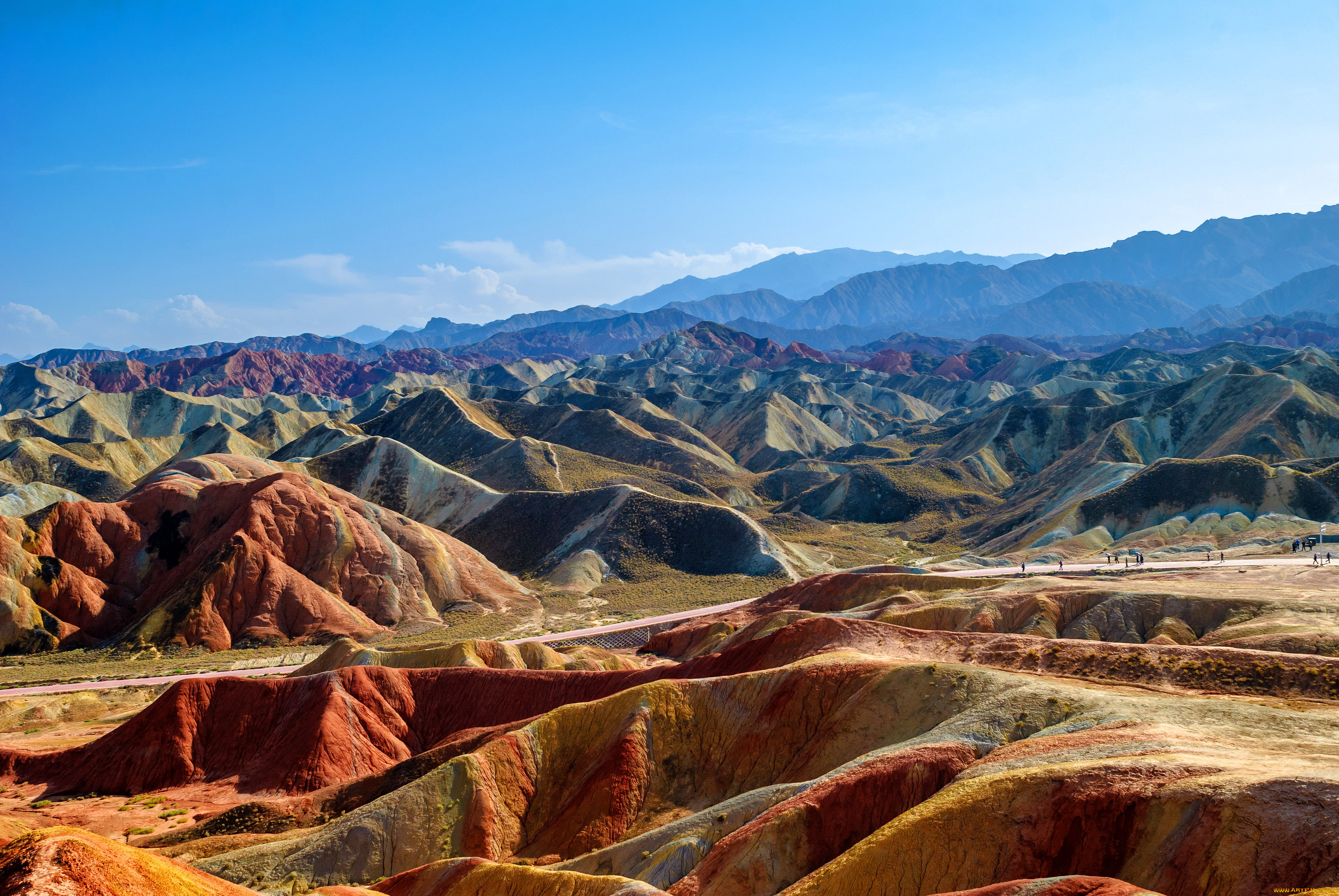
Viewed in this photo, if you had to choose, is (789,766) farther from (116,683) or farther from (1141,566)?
(116,683)

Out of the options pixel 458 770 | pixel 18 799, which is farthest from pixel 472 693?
pixel 18 799

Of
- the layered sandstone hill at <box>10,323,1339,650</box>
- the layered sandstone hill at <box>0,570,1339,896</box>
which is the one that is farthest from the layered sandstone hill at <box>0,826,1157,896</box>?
the layered sandstone hill at <box>10,323,1339,650</box>

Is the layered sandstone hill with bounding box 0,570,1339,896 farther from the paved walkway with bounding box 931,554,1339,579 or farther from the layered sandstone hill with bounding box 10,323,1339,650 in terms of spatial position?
the layered sandstone hill with bounding box 10,323,1339,650

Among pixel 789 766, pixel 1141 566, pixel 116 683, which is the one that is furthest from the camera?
pixel 1141 566

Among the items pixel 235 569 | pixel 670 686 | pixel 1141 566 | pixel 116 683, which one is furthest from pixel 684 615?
pixel 116 683

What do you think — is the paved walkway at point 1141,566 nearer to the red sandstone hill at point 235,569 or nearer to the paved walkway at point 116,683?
the red sandstone hill at point 235,569

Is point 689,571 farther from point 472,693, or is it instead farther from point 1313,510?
point 1313,510
